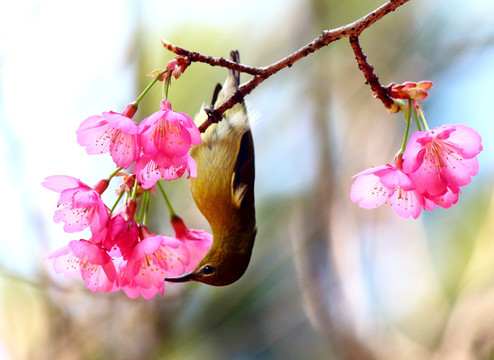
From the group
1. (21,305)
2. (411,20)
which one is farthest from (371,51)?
(21,305)

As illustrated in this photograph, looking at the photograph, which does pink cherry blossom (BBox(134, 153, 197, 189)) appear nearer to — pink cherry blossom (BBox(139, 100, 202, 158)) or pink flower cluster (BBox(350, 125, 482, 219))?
pink cherry blossom (BBox(139, 100, 202, 158))

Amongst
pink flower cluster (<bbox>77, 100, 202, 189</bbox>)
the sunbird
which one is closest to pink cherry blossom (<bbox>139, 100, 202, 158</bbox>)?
pink flower cluster (<bbox>77, 100, 202, 189</bbox>)

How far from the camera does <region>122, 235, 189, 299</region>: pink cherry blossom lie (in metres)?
0.61

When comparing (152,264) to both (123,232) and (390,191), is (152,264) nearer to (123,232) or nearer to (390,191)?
(123,232)

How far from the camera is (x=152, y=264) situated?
670 mm

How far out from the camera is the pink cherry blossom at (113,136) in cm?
54

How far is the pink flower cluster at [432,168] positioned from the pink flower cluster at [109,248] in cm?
27

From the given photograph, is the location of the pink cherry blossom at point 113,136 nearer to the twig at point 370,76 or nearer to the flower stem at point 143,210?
the flower stem at point 143,210

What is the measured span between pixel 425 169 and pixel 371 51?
2.24 metres

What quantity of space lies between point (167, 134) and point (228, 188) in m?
0.43

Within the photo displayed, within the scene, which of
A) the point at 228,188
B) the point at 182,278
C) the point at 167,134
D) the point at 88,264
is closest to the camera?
the point at 167,134

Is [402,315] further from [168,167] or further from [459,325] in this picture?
[168,167]

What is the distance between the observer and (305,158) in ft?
8.82

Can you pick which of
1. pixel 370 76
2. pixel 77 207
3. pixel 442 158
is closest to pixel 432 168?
pixel 442 158
